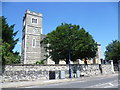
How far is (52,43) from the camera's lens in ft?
103

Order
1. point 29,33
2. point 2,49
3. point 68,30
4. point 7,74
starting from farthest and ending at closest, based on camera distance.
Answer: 1. point 29,33
2. point 68,30
3. point 7,74
4. point 2,49

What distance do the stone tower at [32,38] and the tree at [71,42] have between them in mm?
15088

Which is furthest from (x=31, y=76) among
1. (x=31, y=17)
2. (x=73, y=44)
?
(x=31, y=17)

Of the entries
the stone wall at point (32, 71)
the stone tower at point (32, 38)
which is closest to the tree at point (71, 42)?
the stone wall at point (32, 71)

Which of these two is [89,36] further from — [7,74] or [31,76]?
[7,74]

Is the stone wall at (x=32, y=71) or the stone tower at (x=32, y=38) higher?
the stone tower at (x=32, y=38)

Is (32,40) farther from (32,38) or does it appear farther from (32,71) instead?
(32,71)

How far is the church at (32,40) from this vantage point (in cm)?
4638

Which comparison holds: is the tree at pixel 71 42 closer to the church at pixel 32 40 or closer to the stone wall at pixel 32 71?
the stone wall at pixel 32 71

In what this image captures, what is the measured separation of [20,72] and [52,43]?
1063cm

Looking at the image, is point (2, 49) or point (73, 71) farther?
point (73, 71)

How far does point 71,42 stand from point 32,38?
22.0 metres

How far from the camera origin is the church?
46375mm

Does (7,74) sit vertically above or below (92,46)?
below
